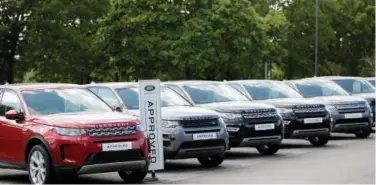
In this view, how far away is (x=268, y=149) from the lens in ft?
66.8

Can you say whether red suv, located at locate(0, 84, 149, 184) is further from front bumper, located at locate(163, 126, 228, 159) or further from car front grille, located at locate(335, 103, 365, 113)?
car front grille, located at locate(335, 103, 365, 113)

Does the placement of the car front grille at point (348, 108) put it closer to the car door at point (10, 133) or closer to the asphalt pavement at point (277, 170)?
the asphalt pavement at point (277, 170)

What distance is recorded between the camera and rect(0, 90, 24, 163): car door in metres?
14.1

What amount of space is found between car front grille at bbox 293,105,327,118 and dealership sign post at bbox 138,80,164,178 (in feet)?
23.9

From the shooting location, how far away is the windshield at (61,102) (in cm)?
1431

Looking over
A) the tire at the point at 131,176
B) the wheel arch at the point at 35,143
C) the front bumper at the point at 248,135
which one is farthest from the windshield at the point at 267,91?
the wheel arch at the point at 35,143

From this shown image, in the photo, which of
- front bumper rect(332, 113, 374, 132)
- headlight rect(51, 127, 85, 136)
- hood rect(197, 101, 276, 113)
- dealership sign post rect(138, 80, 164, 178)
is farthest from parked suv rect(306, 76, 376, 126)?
headlight rect(51, 127, 85, 136)

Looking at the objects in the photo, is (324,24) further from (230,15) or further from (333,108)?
(333,108)

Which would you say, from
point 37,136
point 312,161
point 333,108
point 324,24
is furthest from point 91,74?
point 37,136

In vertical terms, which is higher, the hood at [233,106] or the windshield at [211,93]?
the windshield at [211,93]

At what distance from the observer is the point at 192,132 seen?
16312 mm

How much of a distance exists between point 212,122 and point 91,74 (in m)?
39.1

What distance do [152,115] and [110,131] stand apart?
63.5 inches

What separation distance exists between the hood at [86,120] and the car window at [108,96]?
3611mm
